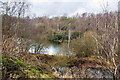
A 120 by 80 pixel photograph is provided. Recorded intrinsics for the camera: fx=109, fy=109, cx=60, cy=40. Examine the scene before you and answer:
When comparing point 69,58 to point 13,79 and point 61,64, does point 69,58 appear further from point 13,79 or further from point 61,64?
point 13,79

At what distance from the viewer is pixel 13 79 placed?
135 centimetres

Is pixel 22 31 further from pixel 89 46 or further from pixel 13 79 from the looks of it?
pixel 13 79

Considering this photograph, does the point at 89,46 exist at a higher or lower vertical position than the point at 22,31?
lower

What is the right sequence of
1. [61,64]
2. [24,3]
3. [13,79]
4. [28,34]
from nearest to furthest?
[13,79] → [61,64] → [24,3] → [28,34]

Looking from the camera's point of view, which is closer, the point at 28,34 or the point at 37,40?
the point at 28,34

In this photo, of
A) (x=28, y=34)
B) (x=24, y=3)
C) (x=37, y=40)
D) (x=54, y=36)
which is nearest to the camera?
(x=24, y=3)

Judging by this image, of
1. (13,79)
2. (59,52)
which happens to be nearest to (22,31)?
(59,52)

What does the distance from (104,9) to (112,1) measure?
1.87 feet

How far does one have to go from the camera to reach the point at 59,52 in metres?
9.93

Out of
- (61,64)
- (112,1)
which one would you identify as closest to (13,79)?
(112,1)

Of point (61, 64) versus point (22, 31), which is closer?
point (61, 64)

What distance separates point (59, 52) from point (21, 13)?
184 inches

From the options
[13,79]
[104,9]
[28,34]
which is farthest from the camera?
[28,34]

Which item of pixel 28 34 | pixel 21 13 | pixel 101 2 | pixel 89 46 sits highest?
pixel 21 13
